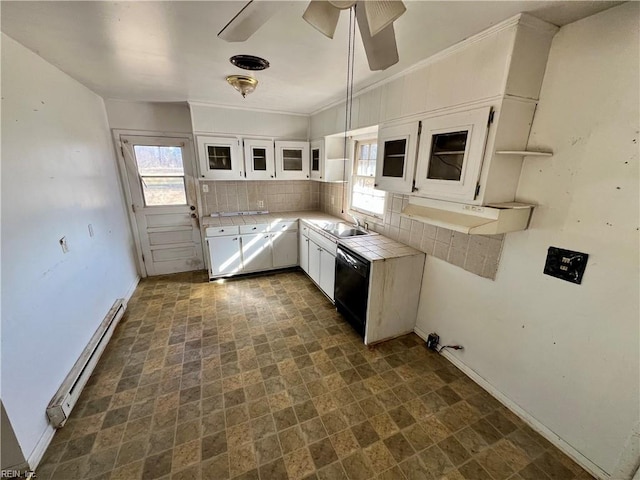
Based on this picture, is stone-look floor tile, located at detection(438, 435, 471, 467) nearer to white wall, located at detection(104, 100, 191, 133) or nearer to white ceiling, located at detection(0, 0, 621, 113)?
white ceiling, located at detection(0, 0, 621, 113)

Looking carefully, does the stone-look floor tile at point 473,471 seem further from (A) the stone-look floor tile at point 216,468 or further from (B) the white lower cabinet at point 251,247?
(B) the white lower cabinet at point 251,247

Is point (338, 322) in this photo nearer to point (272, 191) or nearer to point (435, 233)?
point (435, 233)

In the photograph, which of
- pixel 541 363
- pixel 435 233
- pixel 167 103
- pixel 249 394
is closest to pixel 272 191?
pixel 167 103

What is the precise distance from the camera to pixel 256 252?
3756mm

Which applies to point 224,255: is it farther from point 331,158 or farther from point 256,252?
point 331,158

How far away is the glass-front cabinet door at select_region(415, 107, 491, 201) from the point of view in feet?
5.13

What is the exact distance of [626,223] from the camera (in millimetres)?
1252

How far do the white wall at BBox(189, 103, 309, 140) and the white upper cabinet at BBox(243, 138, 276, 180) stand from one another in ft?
0.43

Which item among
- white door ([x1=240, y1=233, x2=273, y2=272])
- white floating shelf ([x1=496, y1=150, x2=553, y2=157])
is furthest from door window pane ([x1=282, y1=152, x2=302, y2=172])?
white floating shelf ([x1=496, y1=150, x2=553, y2=157])

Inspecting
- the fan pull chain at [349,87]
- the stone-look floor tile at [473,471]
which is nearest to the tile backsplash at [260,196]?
the fan pull chain at [349,87]

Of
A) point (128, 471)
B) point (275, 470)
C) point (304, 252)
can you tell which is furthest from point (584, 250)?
point (304, 252)

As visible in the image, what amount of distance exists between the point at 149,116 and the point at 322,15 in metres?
3.38

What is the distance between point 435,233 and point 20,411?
117 inches

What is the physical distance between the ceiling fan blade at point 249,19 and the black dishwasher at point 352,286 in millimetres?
1752
